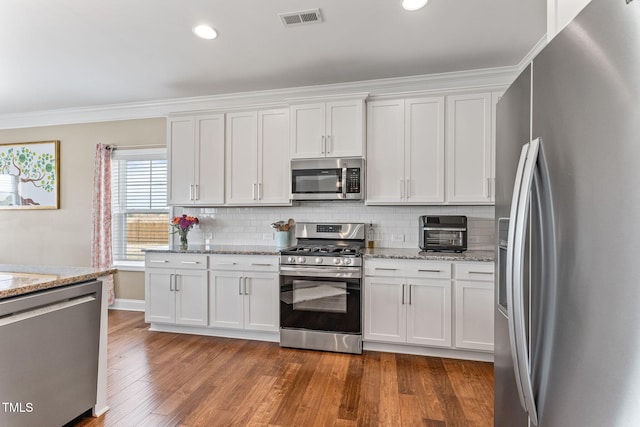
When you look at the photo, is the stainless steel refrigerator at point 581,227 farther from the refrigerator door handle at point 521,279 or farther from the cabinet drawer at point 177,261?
the cabinet drawer at point 177,261

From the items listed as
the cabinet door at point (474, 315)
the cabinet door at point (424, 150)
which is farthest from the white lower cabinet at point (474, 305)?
the cabinet door at point (424, 150)

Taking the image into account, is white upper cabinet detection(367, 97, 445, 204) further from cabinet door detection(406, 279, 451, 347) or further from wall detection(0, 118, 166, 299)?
wall detection(0, 118, 166, 299)

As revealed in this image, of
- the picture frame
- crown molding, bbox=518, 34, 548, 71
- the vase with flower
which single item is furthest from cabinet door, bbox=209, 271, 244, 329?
crown molding, bbox=518, 34, 548, 71

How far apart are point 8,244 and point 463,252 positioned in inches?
244

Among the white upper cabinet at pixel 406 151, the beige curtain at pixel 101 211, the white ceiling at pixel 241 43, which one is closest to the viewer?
the white ceiling at pixel 241 43

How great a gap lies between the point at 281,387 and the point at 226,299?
1262mm

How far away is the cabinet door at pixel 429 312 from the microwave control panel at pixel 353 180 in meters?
1.04

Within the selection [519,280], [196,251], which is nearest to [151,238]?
[196,251]

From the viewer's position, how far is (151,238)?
4551 millimetres

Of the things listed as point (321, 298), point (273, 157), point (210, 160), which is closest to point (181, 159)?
point (210, 160)

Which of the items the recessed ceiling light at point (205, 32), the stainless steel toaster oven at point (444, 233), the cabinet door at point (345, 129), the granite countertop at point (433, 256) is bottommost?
the granite countertop at point (433, 256)

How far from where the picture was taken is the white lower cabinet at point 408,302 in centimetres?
302

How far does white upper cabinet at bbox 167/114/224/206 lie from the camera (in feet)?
12.6

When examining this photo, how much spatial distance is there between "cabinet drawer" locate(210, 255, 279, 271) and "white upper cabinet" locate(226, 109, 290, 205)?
0.63m
